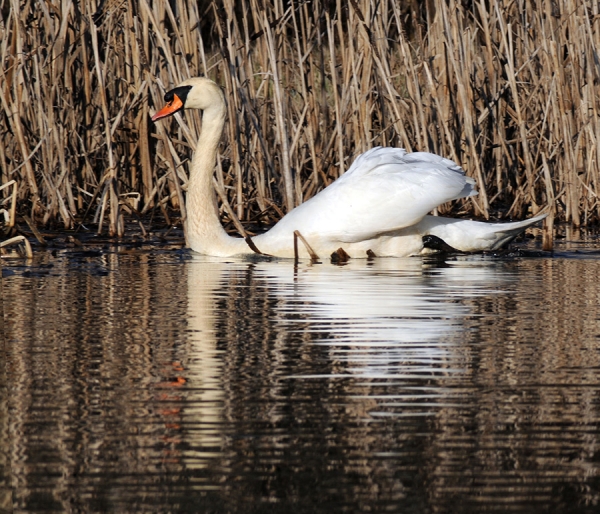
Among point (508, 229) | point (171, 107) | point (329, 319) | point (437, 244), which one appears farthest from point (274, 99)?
point (329, 319)

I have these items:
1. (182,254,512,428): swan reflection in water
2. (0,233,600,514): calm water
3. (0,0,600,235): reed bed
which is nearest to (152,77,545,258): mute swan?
(182,254,512,428): swan reflection in water

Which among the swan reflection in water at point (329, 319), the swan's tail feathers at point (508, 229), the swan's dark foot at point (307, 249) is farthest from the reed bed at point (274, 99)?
the swan reflection in water at point (329, 319)

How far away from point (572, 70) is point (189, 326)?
491 centimetres

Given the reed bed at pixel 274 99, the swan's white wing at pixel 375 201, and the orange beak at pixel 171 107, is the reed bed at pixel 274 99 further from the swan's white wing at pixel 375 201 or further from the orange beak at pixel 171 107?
the swan's white wing at pixel 375 201

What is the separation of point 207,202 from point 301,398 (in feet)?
15.2

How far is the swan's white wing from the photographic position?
7297 millimetres

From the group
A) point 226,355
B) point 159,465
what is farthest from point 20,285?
point 159,465

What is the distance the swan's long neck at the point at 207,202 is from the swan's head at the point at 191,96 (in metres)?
0.11

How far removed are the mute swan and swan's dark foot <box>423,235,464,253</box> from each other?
0.02 metres

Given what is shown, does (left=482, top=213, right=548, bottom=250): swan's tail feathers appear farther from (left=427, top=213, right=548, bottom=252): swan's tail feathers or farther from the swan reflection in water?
the swan reflection in water

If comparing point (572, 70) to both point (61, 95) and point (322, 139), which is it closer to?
point (322, 139)

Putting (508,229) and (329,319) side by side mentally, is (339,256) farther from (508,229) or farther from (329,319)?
(329,319)

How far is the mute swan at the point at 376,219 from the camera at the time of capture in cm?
730

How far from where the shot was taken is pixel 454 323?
4672 millimetres
